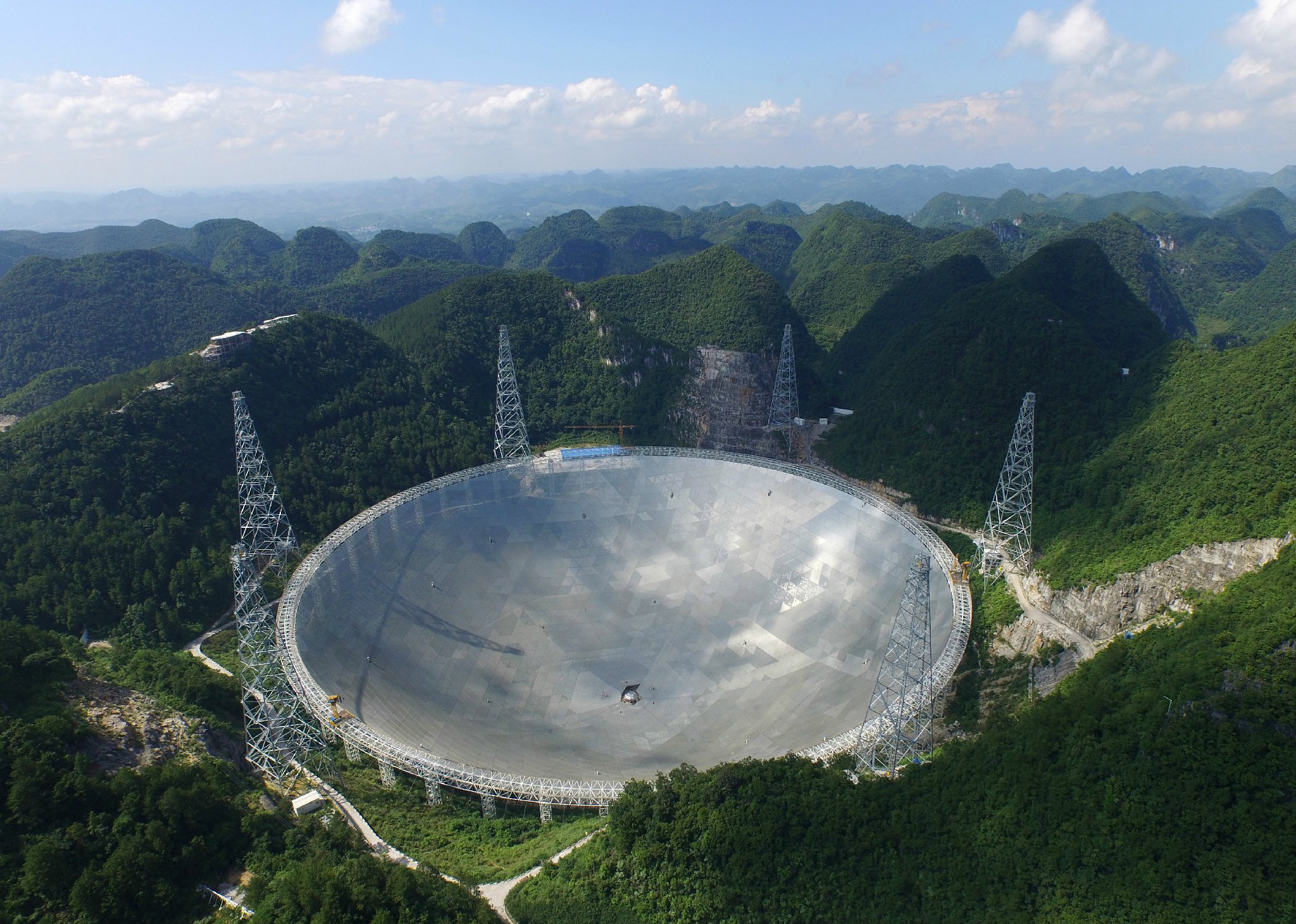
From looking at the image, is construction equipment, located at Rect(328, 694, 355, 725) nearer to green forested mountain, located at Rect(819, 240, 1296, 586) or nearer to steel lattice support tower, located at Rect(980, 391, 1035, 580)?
steel lattice support tower, located at Rect(980, 391, 1035, 580)

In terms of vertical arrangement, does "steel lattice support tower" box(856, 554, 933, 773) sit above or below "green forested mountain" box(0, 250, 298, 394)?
below

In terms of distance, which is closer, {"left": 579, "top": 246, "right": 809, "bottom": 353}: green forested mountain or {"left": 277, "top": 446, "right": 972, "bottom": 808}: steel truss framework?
{"left": 277, "top": 446, "right": 972, "bottom": 808}: steel truss framework

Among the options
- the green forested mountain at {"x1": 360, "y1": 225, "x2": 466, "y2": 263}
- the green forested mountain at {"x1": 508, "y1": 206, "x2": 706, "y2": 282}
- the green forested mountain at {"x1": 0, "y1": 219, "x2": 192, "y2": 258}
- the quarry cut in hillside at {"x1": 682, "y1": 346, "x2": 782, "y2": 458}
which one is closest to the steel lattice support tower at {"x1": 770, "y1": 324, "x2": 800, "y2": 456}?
the quarry cut in hillside at {"x1": 682, "y1": 346, "x2": 782, "y2": 458}

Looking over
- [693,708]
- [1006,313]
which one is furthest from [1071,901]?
[1006,313]

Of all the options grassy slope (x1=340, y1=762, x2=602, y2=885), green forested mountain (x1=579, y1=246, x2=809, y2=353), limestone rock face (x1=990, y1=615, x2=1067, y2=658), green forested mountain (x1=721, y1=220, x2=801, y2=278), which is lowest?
grassy slope (x1=340, y1=762, x2=602, y2=885)

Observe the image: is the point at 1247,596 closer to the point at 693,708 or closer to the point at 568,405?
the point at 693,708

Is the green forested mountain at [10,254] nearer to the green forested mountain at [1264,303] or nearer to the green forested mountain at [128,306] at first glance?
the green forested mountain at [128,306]
